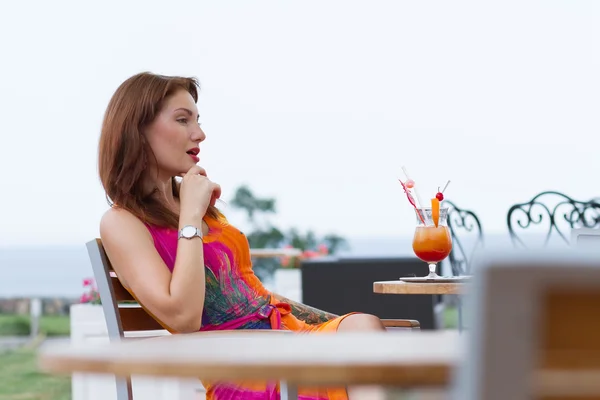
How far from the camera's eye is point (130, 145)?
2.25 m

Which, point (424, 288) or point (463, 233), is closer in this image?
point (424, 288)

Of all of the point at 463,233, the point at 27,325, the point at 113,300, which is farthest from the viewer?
the point at 27,325

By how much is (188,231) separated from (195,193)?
0.16 meters

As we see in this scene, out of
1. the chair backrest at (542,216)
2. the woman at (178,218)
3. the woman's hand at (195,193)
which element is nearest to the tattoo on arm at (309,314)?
the woman at (178,218)

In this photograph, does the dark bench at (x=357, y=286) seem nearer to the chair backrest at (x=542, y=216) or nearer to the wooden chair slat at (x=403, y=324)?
the chair backrest at (x=542, y=216)

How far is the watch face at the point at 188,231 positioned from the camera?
2.05 meters

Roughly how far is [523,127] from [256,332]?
16.1m

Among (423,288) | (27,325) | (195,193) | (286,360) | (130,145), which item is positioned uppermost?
(130,145)

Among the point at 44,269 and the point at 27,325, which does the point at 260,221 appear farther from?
the point at 27,325

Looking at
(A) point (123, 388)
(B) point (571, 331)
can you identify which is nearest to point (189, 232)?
(A) point (123, 388)

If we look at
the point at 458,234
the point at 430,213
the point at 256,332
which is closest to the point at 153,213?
the point at 256,332

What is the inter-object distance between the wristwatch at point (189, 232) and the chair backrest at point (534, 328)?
149 cm

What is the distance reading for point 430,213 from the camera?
264cm

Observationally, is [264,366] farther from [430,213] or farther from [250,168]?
[250,168]
